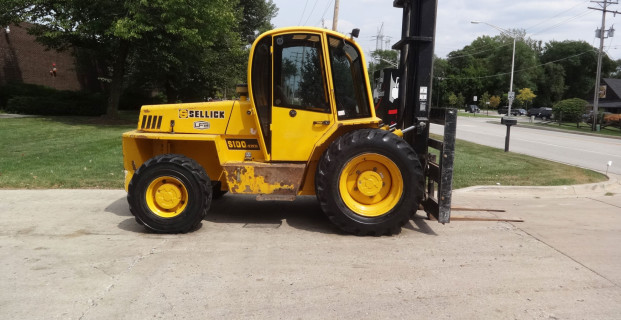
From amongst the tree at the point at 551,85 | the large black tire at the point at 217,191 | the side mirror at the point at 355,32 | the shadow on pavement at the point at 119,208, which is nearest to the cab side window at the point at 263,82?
the side mirror at the point at 355,32

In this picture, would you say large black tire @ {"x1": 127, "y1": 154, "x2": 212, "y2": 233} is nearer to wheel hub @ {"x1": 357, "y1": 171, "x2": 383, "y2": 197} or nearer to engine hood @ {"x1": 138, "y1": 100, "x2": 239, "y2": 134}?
engine hood @ {"x1": 138, "y1": 100, "x2": 239, "y2": 134}

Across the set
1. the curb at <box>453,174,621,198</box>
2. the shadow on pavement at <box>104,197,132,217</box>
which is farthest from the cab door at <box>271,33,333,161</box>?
the curb at <box>453,174,621,198</box>

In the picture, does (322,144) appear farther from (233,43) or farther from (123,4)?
(233,43)

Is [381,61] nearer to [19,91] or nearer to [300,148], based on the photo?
[19,91]

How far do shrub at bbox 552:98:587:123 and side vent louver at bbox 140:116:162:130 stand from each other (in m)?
40.3

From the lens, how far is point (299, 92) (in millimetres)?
5621

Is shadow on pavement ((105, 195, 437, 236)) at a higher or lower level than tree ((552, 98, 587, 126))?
lower

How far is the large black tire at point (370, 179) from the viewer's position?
5391 mm

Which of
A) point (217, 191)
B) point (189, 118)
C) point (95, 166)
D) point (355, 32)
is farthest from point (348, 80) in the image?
point (95, 166)

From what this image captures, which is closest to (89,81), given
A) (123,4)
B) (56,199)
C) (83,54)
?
(83,54)

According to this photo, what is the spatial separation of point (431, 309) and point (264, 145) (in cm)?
290

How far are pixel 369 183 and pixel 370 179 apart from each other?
0.05 m

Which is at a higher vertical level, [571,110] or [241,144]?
[571,110]

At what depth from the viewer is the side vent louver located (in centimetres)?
600
